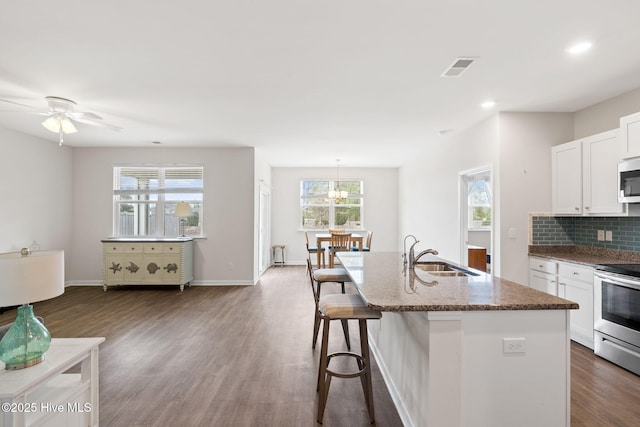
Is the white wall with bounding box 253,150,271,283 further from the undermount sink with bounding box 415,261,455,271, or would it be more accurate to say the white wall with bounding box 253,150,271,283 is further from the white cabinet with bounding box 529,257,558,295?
the white cabinet with bounding box 529,257,558,295

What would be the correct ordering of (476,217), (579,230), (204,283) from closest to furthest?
(579,230), (476,217), (204,283)

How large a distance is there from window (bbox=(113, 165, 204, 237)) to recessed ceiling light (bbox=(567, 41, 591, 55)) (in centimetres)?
568

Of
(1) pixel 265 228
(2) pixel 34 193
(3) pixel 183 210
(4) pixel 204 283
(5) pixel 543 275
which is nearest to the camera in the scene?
(5) pixel 543 275

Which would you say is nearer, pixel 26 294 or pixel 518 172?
pixel 26 294

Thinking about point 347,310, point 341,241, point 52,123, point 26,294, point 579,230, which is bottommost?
point 347,310

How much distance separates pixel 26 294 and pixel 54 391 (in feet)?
1.72

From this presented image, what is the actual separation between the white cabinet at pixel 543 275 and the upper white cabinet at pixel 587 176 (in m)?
0.64

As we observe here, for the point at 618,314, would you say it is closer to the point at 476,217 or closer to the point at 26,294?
the point at 476,217

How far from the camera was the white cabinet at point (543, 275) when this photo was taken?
362 cm

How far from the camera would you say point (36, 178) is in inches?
213

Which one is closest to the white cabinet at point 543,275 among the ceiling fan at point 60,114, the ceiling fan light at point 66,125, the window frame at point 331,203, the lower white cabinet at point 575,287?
the lower white cabinet at point 575,287

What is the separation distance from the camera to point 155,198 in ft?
21.1

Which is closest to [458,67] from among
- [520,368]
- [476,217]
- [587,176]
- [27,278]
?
[587,176]

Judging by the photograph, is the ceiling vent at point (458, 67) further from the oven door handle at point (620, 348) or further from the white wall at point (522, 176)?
the oven door handle at point (620, 348)
